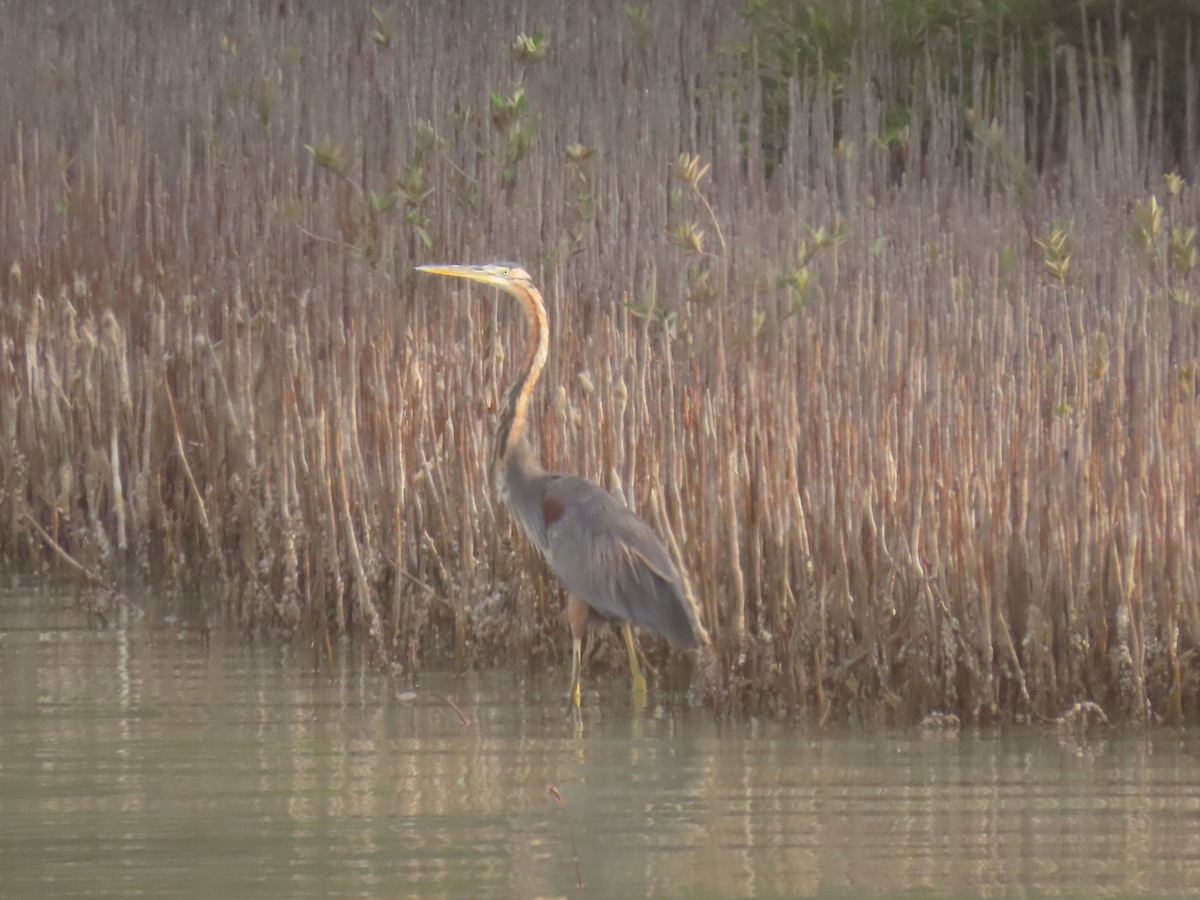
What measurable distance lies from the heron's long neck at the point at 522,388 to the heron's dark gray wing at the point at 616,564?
1.24ft

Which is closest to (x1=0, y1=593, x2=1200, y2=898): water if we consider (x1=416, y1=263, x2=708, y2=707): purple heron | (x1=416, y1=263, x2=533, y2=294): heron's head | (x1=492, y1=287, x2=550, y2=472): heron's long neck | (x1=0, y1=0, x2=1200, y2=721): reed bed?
(x1=416, y1=263, x2=708, y2=707): purple heron

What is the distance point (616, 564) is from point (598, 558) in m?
0.05

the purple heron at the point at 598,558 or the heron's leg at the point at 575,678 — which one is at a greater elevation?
the purple heron at the point at 598,558

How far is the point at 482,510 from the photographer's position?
5758 mm

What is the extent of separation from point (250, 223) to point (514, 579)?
3.09m

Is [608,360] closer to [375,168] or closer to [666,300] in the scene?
[666,300]

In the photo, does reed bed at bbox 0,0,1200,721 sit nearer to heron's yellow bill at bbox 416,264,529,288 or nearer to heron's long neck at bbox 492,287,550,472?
heron's long neck at bbox 492,287,550,472

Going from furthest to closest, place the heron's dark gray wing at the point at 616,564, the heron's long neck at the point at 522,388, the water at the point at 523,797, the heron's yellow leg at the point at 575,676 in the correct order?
1. the heron's long neck at the point at 522,388
2. the heron's yellow leg at the point at 575,676
3. the heron's dark gray wing at the point at 616,564
4. the water at the point at 523,797

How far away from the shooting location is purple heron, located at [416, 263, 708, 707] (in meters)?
4.90

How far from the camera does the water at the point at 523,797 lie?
362 cm

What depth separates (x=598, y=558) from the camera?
4.97 m

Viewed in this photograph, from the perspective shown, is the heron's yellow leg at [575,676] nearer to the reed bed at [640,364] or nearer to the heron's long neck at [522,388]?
the reed bed at [640,364]

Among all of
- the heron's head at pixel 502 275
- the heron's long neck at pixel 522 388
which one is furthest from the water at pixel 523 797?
the heron's head at pixel 502 275

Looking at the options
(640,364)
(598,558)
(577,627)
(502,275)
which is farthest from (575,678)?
(640,364)
